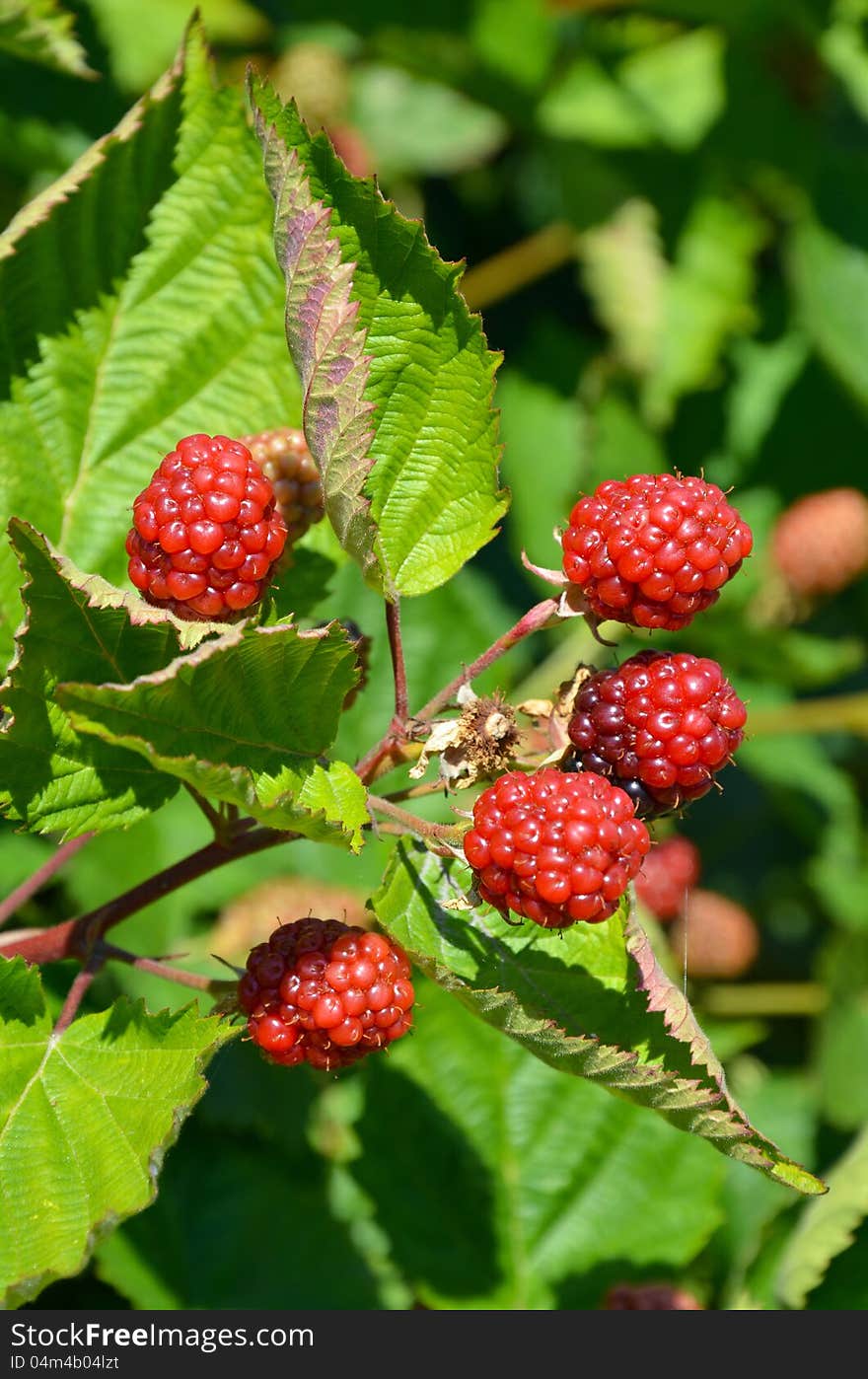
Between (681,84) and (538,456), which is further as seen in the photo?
(681,84)

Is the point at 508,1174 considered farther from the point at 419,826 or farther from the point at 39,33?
the point at 39,33

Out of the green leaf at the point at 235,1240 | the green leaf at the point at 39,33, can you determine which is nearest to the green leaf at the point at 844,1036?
the green leaf at the point at 235,1240

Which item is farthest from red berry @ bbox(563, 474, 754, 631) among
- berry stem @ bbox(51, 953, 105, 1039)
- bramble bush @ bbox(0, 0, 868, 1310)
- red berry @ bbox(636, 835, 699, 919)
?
red berry @ bbox(636, 835, 699, 919)

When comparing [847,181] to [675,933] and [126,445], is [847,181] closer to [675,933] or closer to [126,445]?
[675,933]

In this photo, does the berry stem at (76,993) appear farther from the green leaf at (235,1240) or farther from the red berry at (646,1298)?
the red berry at (646,1298)

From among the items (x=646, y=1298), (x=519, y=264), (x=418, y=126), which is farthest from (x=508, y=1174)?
(x=418, y=126)

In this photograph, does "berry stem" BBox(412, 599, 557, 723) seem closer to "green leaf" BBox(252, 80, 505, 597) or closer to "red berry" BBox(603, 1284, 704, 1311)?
"green leaf" BBox(252, 80, 505, 597)
